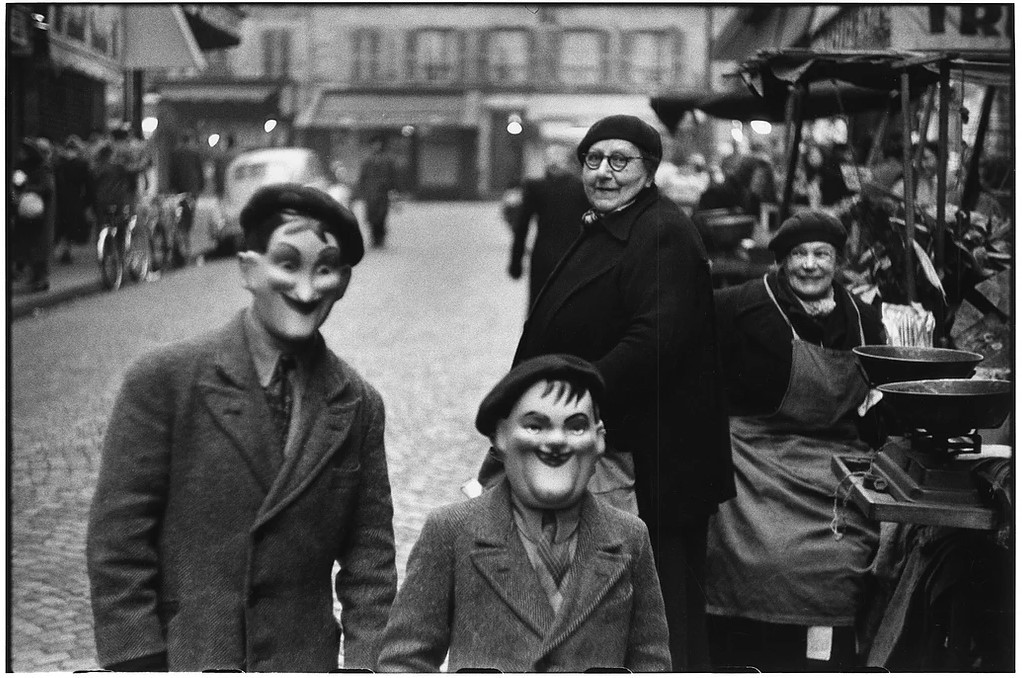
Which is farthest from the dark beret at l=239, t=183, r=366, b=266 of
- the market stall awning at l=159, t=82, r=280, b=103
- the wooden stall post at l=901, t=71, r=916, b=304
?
the market stall awning at l=159, t=82, r=280, b=103

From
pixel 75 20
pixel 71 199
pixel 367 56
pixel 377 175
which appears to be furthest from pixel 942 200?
pixel 71 199

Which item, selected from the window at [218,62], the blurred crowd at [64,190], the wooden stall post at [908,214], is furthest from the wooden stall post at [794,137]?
the blurred crowd at [64,190]

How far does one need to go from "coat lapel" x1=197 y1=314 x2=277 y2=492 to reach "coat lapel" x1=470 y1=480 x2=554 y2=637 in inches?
→ 18.6

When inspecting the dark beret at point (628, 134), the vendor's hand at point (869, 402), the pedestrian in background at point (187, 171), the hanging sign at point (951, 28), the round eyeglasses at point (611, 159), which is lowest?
the vendor's hand at point (869, 402)

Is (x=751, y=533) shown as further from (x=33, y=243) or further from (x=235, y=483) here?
(x=33, y=243)

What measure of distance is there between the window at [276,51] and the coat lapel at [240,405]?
3139 millimetres

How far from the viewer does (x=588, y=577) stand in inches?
114

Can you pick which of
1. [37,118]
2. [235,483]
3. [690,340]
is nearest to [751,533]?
[690,340]

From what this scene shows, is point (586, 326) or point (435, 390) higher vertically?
point (586, 326)

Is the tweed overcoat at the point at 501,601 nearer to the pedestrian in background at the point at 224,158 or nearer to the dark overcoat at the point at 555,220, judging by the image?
the dark overcoat at the point at 555,220

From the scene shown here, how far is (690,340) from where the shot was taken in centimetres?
390

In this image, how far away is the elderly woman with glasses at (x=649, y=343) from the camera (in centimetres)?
387

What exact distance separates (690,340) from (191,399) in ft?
A: 5.28

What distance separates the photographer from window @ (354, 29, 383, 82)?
6.02 m
